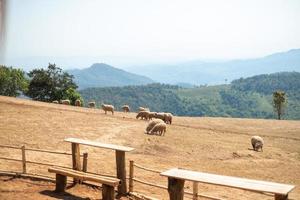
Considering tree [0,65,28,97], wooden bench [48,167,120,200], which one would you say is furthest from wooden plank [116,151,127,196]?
tree [0,65,28,97]

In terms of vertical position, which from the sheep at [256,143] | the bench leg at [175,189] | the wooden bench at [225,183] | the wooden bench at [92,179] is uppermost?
the wooden bench at [225,183]

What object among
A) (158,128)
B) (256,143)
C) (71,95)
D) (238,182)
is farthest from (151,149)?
(71,95)

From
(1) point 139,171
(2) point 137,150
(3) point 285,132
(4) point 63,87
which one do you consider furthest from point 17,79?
(1) point 139,171

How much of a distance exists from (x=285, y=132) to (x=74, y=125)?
2279 cm

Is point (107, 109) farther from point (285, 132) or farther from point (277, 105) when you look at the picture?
point (277, 105)

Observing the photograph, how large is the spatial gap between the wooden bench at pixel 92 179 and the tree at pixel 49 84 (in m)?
59.1

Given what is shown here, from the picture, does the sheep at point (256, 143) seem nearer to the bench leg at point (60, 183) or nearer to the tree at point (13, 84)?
the bench leg at point (60, 183)

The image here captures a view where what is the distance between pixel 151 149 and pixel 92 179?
11593 mm

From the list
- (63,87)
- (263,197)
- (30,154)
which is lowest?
(263,197)

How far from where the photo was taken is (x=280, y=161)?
24.4m

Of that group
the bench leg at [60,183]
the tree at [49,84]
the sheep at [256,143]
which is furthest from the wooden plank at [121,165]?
the tree at [49,84]

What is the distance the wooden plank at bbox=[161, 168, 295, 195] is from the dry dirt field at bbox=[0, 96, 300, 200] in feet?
14.0

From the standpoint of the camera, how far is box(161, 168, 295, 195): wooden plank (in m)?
7.96

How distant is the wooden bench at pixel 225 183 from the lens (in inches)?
312
